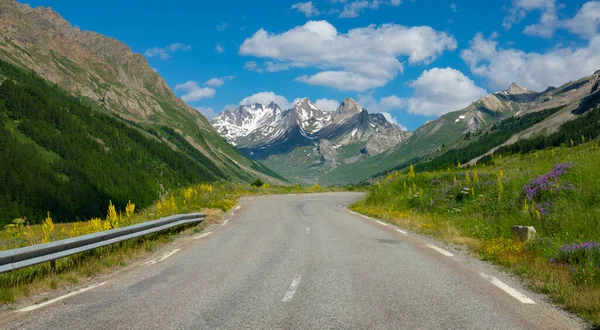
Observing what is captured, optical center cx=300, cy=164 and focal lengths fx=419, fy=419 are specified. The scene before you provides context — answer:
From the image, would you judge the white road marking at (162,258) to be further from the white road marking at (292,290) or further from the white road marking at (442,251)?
the white road marking at (442,251)

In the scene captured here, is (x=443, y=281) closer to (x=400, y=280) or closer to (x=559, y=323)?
(x=400, y=280)

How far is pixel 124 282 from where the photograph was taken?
872 cm

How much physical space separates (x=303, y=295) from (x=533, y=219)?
9.81 m

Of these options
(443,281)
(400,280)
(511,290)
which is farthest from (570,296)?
(400,280)

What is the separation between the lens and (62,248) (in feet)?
30.1

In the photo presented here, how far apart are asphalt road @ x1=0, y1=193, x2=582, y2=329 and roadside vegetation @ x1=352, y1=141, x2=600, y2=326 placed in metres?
0.69

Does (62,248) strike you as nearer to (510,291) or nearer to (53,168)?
(510,291)

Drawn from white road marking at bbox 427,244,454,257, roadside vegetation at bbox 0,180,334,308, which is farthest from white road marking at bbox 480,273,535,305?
roadside vegetation at bbox 0,180,334,308

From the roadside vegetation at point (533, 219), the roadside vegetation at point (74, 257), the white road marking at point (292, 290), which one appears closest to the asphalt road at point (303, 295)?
the white road marking at point (292, 290)

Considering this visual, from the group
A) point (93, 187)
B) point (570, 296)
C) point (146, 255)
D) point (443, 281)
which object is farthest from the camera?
point (93, 187)

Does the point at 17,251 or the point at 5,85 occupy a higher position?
the point at 5,85

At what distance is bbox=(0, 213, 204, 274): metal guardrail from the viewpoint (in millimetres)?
7614

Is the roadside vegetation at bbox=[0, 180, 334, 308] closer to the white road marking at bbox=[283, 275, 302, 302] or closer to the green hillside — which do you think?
the white road marking at bbox=[283, 275, 302, 302]

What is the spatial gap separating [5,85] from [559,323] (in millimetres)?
230207
